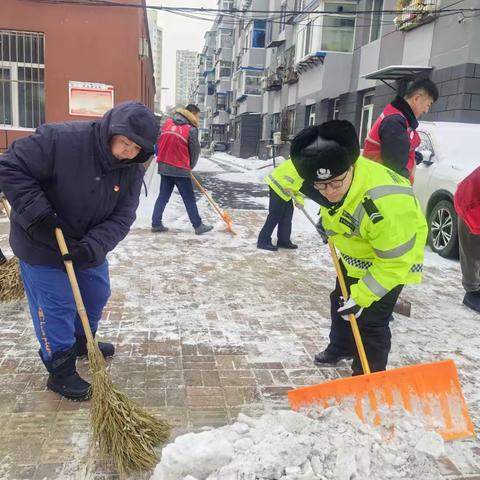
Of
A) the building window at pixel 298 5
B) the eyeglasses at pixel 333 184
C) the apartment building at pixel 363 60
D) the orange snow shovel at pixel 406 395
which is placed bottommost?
the orange snow shovel at pixel 406 395

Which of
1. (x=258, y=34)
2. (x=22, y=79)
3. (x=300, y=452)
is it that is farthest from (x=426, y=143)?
(x=258, y=34)

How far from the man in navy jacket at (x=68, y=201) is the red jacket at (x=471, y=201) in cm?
287

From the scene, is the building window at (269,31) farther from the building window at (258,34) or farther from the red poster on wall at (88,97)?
the red poster on wall at (88,97)

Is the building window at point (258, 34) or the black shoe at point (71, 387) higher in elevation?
the building window at point (258, 34)

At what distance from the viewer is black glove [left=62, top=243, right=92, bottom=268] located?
2533 mm

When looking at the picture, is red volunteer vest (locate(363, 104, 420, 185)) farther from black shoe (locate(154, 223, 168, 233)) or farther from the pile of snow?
black shoe (locate(154, 223, 168, 233))

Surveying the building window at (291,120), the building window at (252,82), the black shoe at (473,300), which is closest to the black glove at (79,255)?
the black shoe at (473,300)

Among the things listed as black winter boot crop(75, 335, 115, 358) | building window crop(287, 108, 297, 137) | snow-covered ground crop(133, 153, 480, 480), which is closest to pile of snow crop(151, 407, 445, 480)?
snow-covered ground crop(133, 153, 480, 480)

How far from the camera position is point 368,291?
2.44 m

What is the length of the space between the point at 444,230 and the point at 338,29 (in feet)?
43.2

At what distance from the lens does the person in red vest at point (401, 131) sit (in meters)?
3.79

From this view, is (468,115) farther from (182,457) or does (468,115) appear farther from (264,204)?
(182,457)

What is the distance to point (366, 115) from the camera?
15.8m

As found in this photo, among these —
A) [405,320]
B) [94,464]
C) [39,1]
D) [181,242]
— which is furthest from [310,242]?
[39,1]
